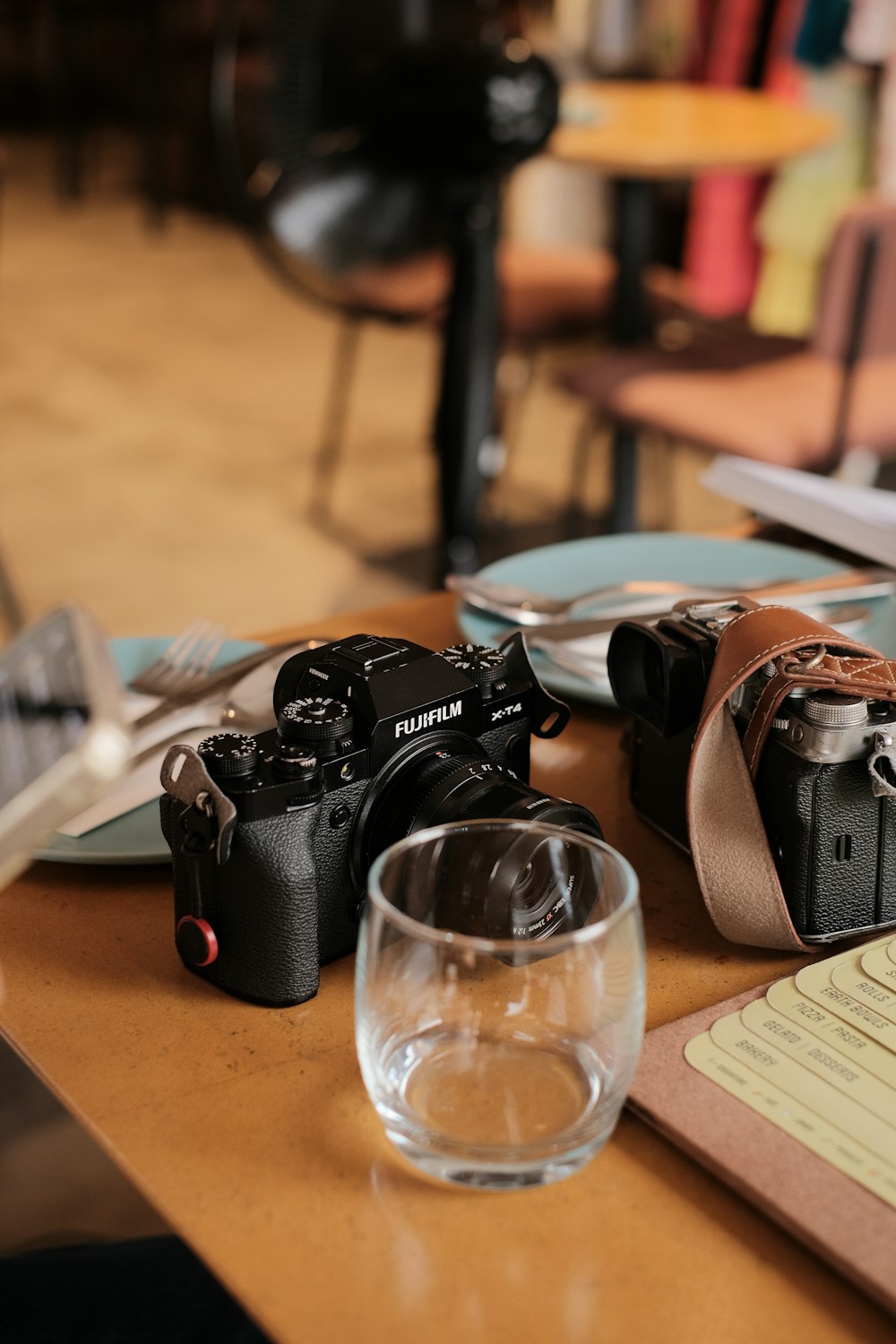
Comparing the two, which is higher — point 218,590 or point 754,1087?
point 754,1087

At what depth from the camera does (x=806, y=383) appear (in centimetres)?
232

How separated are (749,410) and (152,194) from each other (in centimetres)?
417

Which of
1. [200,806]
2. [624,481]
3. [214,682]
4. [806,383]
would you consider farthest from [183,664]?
[624,481]

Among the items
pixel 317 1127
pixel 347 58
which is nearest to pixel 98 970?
pixel 317 1127

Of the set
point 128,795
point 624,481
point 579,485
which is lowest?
point 579,485

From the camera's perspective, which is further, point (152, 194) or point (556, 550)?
point (152, 194)

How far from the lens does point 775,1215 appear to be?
1.69ft

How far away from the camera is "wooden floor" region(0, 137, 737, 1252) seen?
9.29 ft

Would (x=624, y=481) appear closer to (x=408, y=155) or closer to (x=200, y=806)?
(x=408, y=155)

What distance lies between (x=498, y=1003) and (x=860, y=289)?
1.79m

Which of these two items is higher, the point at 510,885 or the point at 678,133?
the point at 678,133

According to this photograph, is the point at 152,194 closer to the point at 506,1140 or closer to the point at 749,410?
the point at 749,410

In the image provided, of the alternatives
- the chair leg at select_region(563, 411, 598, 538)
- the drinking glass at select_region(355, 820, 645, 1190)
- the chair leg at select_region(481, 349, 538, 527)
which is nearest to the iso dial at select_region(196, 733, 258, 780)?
the drinking glass at select_region(355, 820, 645, 1190)

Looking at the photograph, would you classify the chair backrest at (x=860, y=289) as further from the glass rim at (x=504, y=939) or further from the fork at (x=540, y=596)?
the glass rim at (x=504, y=939)
